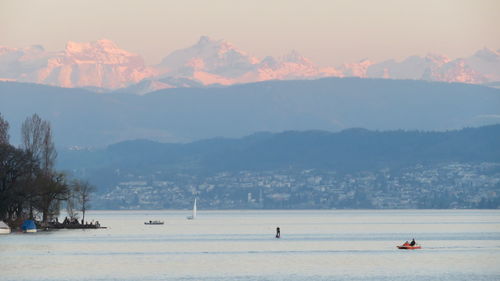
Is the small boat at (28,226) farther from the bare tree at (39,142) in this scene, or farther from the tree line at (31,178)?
the bare tree at (39,142)

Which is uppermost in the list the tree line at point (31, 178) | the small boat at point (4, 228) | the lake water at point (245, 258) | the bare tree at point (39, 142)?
the bare tree at point (39, 142)

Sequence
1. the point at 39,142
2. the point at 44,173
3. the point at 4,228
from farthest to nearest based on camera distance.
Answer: the point at 39,142 < the point at 44,173 < the point at 4,228

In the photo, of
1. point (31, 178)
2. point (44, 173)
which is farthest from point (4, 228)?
point (44, 173)

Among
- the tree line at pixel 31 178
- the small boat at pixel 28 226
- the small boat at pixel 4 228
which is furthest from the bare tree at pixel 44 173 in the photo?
the small boat at pixel 4 228

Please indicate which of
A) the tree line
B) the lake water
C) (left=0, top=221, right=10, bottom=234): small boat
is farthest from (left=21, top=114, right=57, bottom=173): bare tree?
the lake water

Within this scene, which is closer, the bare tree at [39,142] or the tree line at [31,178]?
the tree line at [31,178]

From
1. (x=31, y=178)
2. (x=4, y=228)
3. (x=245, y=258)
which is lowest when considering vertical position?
(x=245, y=258)

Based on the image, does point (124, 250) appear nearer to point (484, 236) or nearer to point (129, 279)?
point (129, 279)

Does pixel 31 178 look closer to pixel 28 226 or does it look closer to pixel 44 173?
pixel 44 173

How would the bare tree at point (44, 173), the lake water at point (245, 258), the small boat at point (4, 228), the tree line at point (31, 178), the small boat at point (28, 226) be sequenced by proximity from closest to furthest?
the lake water at point (245, 258) → the small boat at point (4, 228) → the tree line at point (31, 178) → the bare tree at point (44, 173) → the small boat at point (28, 226)

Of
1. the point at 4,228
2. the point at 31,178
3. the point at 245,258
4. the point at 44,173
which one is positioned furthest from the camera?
the point at 44,173

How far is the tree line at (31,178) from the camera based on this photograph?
517 ft

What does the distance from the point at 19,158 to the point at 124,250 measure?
37789mm

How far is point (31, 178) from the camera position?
160375 mm
